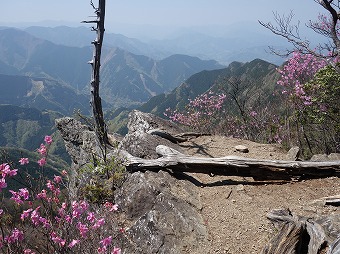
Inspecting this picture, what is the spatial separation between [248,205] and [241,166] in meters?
1.12

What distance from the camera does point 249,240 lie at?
5.66 meters

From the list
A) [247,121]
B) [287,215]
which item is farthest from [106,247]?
[247,121]

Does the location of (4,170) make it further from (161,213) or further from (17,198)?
(161,213)

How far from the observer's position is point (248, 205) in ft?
21.8

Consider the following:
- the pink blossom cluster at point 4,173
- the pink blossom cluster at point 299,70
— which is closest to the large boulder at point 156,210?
the pink blossom cluster at point 4,173

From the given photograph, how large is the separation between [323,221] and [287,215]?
0.68m

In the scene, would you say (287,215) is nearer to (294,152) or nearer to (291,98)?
(294,152)

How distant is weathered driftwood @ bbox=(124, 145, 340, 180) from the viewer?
7.31m

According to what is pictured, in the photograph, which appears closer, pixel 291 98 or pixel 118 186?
pixel 118 186

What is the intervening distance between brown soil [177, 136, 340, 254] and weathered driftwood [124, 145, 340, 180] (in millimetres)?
193

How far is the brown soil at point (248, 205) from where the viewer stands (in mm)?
5715

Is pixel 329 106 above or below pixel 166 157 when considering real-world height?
above

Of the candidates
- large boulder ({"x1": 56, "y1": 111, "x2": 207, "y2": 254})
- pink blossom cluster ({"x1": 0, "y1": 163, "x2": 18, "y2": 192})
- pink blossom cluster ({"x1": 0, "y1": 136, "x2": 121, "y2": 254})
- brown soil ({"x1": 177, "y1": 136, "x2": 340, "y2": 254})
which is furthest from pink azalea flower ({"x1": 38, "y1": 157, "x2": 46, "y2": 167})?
brown soil ({"x1": 177, "y1": 136, "x2": 340, "y2": 254})

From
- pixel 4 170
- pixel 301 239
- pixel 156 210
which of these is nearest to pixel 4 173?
pixel 4 170
